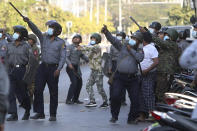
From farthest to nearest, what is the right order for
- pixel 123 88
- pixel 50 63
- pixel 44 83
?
pixel 44 83 → pixel 50 63 → pixel 123 88

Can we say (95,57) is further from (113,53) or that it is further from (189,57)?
(189,57)

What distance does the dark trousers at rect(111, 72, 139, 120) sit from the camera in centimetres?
1143

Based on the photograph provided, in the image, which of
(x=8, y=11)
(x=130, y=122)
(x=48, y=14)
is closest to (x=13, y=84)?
(x=130, y=122)

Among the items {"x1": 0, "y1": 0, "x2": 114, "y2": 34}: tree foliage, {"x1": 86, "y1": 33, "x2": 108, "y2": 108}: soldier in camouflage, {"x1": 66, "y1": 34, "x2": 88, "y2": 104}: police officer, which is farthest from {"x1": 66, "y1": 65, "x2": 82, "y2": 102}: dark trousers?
{"x1": 0, "y1": 0, "x2": 114, "y2": 34}: tree foliage

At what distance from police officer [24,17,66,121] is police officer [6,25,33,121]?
32cm

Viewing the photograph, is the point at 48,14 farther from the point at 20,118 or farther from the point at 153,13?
the point at 153,13

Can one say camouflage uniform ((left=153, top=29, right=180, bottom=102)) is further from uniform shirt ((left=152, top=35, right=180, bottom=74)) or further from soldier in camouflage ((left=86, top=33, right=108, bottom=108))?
soldier in camouflage ((left=86, top=33, right=108, bottom=108))

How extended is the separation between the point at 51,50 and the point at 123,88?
1546mm

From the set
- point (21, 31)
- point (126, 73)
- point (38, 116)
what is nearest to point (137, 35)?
point (126, 73)

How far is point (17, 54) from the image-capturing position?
12.3 meters

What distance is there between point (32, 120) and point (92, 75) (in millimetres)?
3670

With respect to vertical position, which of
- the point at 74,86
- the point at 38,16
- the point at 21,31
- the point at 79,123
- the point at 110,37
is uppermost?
the point at 38,16

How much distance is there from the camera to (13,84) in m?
12.5

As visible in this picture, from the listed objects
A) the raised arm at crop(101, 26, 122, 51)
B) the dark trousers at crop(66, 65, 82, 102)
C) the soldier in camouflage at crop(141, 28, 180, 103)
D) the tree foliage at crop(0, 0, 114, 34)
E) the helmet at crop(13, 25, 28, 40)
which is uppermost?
the tree foliage at crop(0, 0, 114, 34)
